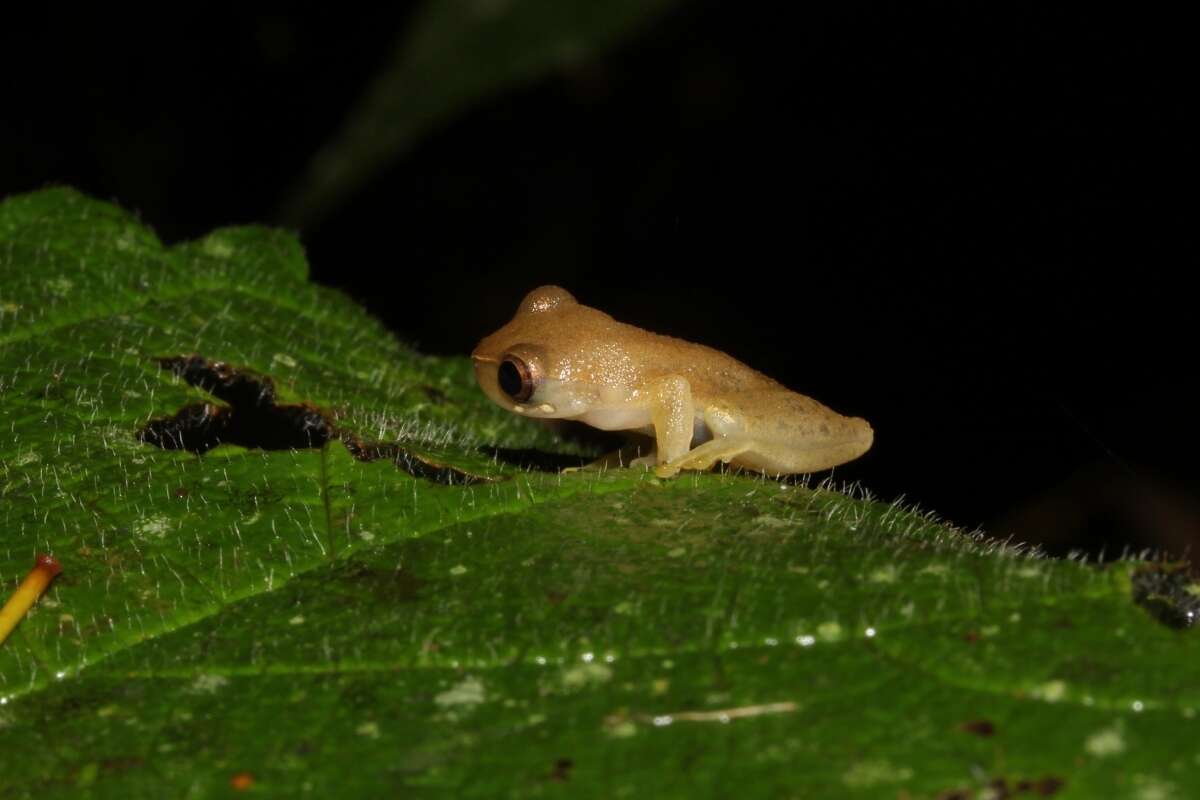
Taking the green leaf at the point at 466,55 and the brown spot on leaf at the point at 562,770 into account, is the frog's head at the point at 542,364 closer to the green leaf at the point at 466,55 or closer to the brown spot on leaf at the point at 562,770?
the brown spot on leaf at the point at 562,770

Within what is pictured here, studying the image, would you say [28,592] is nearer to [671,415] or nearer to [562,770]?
[562,770]

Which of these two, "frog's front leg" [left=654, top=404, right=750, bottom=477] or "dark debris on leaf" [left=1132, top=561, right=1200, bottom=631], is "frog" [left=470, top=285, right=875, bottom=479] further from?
"dark debris on leaf" [left=1132, top=561, right=1200, bottom=631]

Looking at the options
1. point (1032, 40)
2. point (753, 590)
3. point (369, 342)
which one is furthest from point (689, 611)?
point (1032, 40)

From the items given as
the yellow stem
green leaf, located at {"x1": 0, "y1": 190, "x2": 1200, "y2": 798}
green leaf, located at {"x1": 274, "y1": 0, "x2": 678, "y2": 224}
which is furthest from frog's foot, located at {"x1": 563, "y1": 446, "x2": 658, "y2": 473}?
green leaf, located at {"x1": 274, "y1": 0, "x2": 678, "y2": 224}

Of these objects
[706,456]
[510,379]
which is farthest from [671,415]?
[510,379]

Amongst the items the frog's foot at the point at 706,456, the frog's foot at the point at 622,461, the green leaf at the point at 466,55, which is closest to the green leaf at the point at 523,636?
the frog's foot at the point at 706,456
